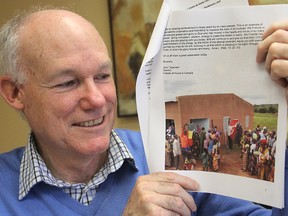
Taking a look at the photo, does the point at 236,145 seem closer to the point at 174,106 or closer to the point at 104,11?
the point at 174,106

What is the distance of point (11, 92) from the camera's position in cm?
111

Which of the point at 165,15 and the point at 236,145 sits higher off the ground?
the point at 165,15

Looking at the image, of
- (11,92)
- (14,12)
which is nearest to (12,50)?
(11,92)

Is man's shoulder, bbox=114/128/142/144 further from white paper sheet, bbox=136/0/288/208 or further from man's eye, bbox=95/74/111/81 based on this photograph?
white paper sheet, bbox=136/0/288/208

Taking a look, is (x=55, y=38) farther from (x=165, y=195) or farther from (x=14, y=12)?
(x=14, y=12)

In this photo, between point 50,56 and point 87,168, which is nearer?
point 50,56

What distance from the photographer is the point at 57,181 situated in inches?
41.0

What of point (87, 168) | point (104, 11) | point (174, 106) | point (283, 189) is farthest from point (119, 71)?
point (283, 189)

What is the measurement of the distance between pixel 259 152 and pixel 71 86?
19.9 inches

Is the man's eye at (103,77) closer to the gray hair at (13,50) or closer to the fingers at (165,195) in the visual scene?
the gray hair at (13,50)

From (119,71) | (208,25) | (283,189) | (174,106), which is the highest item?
(208,25)

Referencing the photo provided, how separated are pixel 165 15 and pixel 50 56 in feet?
1.16

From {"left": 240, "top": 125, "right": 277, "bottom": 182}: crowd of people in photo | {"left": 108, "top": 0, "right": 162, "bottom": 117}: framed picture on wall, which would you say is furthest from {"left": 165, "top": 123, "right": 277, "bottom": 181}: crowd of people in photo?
{"left": 108, "top": 0, "right": 162, "bottom": 117}: framed picture on wall

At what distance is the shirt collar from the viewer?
3.34 feet
